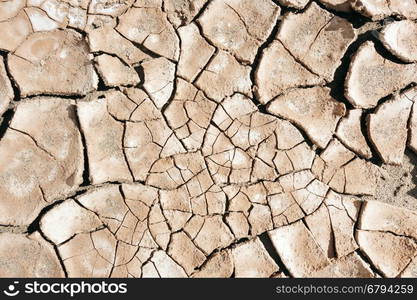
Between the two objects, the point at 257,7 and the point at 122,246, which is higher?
the point at 257,7

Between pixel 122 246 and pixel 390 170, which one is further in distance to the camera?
pixel 390 170

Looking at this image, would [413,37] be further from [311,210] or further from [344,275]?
[344,275]

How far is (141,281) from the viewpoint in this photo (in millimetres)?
3189

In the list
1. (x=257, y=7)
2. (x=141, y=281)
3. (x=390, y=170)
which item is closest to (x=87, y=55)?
(x=257, y=7)

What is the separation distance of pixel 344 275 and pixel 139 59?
157 centimetres

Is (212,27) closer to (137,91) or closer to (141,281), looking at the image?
(137,91)

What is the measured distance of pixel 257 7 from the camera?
11.1ft

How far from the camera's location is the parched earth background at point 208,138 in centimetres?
319

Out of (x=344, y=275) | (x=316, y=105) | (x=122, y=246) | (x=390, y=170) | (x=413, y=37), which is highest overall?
(x=413, y=37)

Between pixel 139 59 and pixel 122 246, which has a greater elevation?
pixel 139 59

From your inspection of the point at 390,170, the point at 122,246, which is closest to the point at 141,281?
the point at 122,246

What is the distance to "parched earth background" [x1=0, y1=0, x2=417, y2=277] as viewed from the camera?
3186 millimetres

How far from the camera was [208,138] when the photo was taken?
10.8ft

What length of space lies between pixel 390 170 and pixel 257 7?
3.76ft
